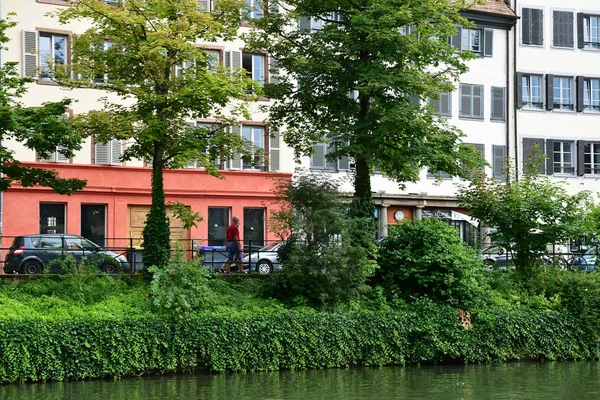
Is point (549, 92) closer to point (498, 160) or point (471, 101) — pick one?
point (471, 101)

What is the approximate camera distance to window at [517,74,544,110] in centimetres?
5684

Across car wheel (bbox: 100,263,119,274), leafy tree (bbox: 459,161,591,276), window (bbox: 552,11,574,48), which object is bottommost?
car wheel (bbox: 100,263,119,274)

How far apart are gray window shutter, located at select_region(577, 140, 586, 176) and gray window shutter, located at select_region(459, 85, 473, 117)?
624cm

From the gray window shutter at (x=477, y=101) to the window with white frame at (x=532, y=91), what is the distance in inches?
95.8

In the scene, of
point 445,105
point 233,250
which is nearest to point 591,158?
point 445,105

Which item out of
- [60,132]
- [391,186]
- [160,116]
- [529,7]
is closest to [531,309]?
[160,116]

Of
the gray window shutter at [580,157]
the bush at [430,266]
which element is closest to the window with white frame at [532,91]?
the gray window shutter at [580,157]

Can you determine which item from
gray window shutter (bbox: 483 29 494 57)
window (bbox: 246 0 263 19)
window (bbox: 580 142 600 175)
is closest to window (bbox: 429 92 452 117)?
gray window shutter (bbox: 483 29 494 57)

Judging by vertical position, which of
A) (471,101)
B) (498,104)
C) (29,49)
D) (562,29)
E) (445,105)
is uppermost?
(562,29)

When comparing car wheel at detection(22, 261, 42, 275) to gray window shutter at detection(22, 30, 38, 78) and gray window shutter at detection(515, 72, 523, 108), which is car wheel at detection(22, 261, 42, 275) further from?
gray window shutter at detection(515, 72, 523, 108)

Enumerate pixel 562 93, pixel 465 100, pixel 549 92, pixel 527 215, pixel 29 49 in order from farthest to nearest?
1. pixel 562 93
2. pixel 549 92
3. pixel 465 100
4. pixel 29 49
5. pixel 527 215

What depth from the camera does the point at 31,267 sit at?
3625cm

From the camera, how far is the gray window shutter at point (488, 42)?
5584cm

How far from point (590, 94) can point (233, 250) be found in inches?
1160
